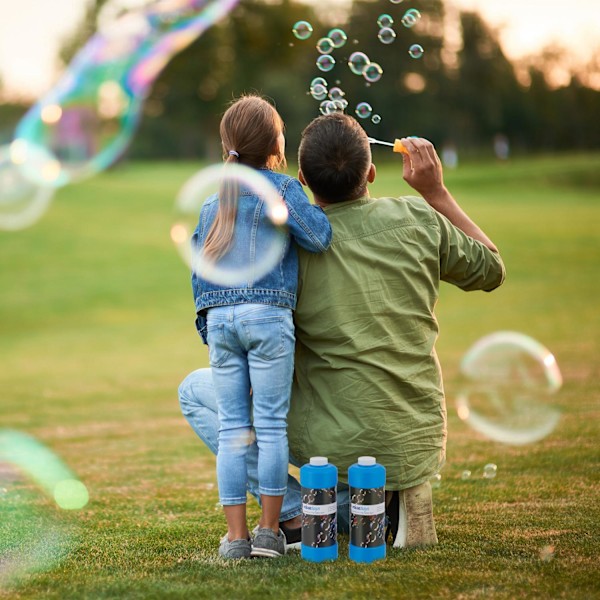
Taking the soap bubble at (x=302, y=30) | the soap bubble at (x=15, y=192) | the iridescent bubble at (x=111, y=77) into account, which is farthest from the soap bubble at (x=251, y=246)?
the soap bubble at (x=15, y=192)

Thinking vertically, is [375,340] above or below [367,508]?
above

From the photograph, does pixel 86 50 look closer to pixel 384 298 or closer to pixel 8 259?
pixel 384 298

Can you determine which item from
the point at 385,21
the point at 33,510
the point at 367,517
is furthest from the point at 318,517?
the point at 385,21

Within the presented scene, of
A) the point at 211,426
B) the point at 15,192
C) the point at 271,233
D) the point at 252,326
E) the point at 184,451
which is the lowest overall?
the point at 184,451

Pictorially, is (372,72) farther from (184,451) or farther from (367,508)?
(184,451)

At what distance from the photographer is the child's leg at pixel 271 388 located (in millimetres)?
3018

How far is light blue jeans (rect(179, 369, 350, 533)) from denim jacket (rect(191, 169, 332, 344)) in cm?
Answer: 39

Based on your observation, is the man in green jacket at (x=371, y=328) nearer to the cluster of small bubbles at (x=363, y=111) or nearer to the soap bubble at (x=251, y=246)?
the soap bubble at (x=251, y=246)

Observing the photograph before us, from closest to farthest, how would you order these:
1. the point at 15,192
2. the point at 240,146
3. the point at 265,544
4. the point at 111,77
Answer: the point at 265,544
the point at 240,146
the point at 111,77
the point at 15,192

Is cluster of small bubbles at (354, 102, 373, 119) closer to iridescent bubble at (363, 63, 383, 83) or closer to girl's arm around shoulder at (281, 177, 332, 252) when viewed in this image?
iridescent bubble at (363, 63, 383, 83)

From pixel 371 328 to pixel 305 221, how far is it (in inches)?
18.1

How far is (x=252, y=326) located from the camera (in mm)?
3016

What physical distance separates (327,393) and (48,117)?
19.4 ft

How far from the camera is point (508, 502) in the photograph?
153 inches
